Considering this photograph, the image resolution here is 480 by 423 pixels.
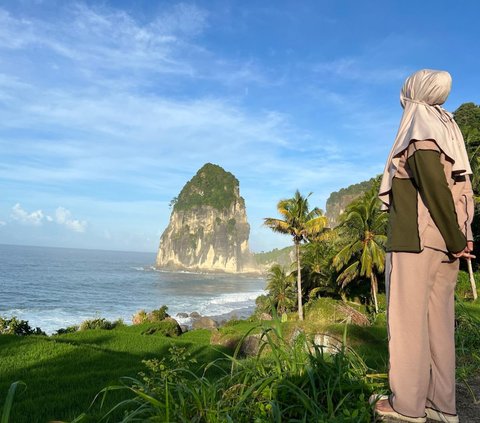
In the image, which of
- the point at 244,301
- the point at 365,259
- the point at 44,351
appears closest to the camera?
the point at 44,351

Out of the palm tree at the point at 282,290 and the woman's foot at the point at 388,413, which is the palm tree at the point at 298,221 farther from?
the woman's foot at the point at 388,413

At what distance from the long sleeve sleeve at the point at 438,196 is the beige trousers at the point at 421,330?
14 cm

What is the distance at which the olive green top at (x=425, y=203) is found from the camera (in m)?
2.25

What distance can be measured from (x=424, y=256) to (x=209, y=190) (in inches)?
5767

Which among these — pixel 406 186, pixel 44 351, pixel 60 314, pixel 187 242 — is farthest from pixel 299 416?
pixel 187 242

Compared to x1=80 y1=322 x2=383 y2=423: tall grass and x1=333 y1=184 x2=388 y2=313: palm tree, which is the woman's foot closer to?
x1=80 y1=322 x2=383 y2=423: tall grass

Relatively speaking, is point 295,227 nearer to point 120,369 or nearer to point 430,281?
point 120,369

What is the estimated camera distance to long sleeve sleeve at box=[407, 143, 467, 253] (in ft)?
7.38

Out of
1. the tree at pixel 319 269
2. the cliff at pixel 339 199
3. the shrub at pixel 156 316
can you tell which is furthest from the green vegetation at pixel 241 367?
the cliff at pixel 339 199

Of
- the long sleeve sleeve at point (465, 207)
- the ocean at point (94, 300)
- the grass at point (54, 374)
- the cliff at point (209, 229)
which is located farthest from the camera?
the cliff at point (209, 229)

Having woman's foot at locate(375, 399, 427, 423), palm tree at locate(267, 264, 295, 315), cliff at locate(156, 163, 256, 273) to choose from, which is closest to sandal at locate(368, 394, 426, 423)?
woman's foot at locate(375, 399, 427, 423)

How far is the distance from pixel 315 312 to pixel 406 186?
17007 mm

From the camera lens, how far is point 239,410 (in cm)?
220

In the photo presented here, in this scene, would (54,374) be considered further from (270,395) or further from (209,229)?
(209,229)
